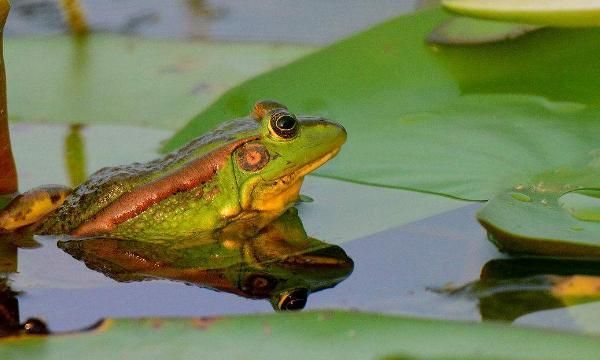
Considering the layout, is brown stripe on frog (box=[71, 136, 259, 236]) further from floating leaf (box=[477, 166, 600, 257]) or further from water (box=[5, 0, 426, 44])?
water (box=[5, 0, 426, 44])

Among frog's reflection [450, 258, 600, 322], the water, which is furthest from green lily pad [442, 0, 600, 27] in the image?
the water

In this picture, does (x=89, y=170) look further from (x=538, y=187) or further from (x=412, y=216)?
(x=538, y=187)

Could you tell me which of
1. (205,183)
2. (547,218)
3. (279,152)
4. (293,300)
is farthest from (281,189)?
(547,218)

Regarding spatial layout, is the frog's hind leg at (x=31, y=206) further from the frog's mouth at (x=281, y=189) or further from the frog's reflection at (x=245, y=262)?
the frog's mouth at (x=281, y=189)

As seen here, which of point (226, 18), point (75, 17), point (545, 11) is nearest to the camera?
point (545, 11)

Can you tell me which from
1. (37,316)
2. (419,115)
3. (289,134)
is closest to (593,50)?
(419,115)

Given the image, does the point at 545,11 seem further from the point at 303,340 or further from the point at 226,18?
the point at 226,18

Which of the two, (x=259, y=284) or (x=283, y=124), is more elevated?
(x=283, y=124)
